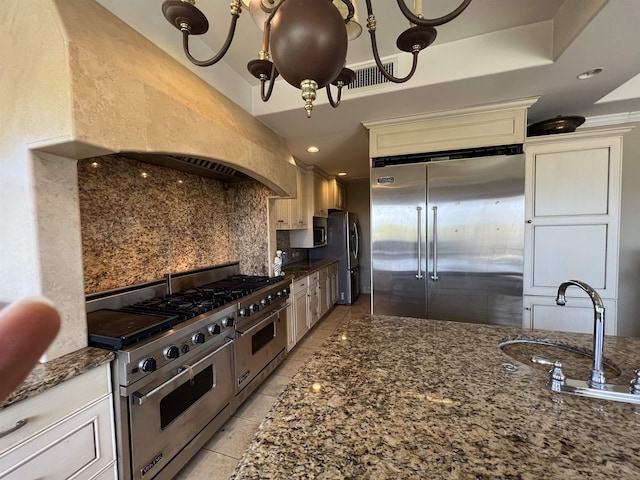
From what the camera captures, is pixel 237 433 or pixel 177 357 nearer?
pixel 177 357

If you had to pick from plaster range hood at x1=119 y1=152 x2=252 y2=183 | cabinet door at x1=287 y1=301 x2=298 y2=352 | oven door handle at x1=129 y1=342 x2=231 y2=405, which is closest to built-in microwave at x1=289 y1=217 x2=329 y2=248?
cabinet door at x1=287 y1=301 x2=298 y2=352

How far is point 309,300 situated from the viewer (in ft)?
12.2

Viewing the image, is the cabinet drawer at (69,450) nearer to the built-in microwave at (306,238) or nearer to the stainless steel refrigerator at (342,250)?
the built-in microwave at (306,238)

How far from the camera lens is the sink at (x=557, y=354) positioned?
1103 millimetres

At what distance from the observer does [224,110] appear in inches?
86.4

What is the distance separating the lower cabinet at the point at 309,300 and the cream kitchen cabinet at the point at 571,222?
219 cm

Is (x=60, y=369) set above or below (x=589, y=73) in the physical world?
below

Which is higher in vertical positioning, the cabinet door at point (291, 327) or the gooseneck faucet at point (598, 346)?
the gooseneck faucet at point (598, 346)

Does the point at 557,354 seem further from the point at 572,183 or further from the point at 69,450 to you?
the point at 69,450

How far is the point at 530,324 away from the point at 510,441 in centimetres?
213

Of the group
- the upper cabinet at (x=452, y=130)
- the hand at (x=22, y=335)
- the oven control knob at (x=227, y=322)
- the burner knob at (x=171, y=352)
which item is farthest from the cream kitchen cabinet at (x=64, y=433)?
the upper cabinet at (x=452, y=130)

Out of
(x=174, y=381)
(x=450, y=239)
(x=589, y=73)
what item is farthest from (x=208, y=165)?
(x=589, y=73)

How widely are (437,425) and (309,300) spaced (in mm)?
2979

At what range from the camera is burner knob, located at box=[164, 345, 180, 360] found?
154 centimetres
